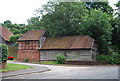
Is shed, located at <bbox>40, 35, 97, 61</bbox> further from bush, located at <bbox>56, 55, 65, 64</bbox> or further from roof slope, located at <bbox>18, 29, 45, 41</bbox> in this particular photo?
bush, located at <bbox>56, 55, 65, 64</bbox>

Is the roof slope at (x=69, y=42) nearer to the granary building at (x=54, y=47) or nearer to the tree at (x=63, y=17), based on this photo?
the granary building at (x=54, y=47)

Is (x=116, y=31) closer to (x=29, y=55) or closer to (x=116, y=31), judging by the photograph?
(x=116, y=31)

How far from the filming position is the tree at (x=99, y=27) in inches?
1334

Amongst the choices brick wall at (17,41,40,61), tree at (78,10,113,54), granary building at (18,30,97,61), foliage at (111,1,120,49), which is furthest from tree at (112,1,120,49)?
brick wall at (17,41,40,61)

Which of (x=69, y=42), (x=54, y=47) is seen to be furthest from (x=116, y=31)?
(x=54, y=47)

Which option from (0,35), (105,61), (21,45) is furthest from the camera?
(0,35)

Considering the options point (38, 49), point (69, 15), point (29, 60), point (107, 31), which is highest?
point (69, 15)

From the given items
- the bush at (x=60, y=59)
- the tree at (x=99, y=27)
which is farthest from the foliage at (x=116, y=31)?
the bush at (x=60, y=59)

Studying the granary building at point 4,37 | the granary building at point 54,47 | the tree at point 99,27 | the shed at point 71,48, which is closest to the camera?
the shed at point 71,48

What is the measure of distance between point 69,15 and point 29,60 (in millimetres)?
13049

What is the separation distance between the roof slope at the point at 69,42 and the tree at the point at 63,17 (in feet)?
7.18

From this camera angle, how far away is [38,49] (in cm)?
3647

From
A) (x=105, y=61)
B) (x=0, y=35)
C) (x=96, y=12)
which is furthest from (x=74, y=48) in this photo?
(x=0, y=35)

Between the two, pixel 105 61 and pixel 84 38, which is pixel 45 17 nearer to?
pixel 84 38
